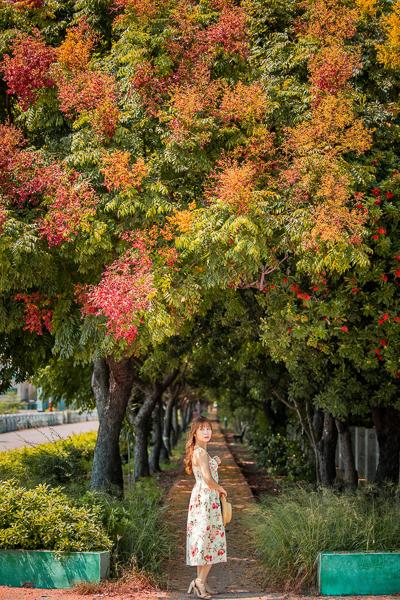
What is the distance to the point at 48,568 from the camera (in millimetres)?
8125

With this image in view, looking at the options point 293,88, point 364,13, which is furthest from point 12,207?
point 364,13

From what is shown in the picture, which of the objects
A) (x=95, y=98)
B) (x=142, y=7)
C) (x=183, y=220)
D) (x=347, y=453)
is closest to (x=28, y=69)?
(x=95, y=98)

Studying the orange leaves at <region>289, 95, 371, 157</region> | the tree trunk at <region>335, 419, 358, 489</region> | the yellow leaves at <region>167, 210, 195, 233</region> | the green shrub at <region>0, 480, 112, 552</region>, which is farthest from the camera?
the tree trunk at <region>335, 419, 358, 489</region>

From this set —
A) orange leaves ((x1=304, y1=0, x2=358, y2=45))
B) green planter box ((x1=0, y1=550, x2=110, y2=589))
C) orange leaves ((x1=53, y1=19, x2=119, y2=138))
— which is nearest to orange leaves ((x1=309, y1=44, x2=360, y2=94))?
orange leaves ((x1=304, y1=0, x2=358, y2=45))

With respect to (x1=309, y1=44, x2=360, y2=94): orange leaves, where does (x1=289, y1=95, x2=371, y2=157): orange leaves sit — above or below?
below

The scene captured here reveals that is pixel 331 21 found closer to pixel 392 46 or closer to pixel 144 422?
pixel 392 46

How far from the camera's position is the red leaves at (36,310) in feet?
35.1

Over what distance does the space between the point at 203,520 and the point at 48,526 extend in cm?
172

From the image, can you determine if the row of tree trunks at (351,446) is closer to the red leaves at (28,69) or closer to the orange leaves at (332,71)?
the orange leaves at (332,71)

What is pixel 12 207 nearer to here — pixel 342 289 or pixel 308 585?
pixel 342 289

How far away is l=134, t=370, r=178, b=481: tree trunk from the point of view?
21453 millimetres

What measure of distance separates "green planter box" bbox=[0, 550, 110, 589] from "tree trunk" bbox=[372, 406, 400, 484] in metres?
8.02

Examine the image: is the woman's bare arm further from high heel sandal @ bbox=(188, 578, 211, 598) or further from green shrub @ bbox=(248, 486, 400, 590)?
green shrub @ bbox=(248, 486, 400, 590)

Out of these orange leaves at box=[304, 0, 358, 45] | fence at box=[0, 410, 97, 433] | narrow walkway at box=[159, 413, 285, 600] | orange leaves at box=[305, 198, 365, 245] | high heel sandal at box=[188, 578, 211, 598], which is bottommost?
fence at box=[0, 410, 97, 433]
